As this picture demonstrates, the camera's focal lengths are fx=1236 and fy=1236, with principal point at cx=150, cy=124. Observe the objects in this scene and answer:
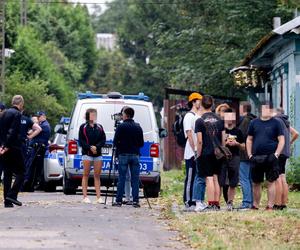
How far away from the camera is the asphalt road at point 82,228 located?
14188 mm

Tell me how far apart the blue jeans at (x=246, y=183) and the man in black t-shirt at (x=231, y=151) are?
0.42 feet

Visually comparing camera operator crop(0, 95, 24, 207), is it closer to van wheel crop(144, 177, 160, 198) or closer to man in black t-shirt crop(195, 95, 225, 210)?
man in black t-shirt crop(195, 95, 225, 210)

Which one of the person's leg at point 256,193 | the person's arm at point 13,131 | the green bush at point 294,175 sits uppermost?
the person's arm at point 13,131

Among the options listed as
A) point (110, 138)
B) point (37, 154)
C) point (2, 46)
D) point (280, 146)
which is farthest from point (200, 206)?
point (2, 46)

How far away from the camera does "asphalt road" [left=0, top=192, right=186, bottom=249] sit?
46.5 ft

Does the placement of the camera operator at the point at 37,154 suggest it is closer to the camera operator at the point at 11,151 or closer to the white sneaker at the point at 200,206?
the camera operator at the point at 11,151

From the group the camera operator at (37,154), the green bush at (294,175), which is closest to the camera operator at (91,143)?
the camera operator at (37,154)

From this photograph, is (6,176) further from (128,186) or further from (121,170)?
(128,186)

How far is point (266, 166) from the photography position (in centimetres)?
1952

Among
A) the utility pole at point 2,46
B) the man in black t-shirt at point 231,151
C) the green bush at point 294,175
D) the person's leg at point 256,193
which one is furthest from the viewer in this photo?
the utility pole at point 2,46

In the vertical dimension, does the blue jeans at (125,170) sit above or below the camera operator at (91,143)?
below

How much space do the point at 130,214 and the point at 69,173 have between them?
5915 millimetres

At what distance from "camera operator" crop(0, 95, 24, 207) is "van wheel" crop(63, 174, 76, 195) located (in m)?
4.68

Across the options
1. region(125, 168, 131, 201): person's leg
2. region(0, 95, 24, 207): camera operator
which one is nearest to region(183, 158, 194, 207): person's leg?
region(125, 168, 131, 201): person's leg
